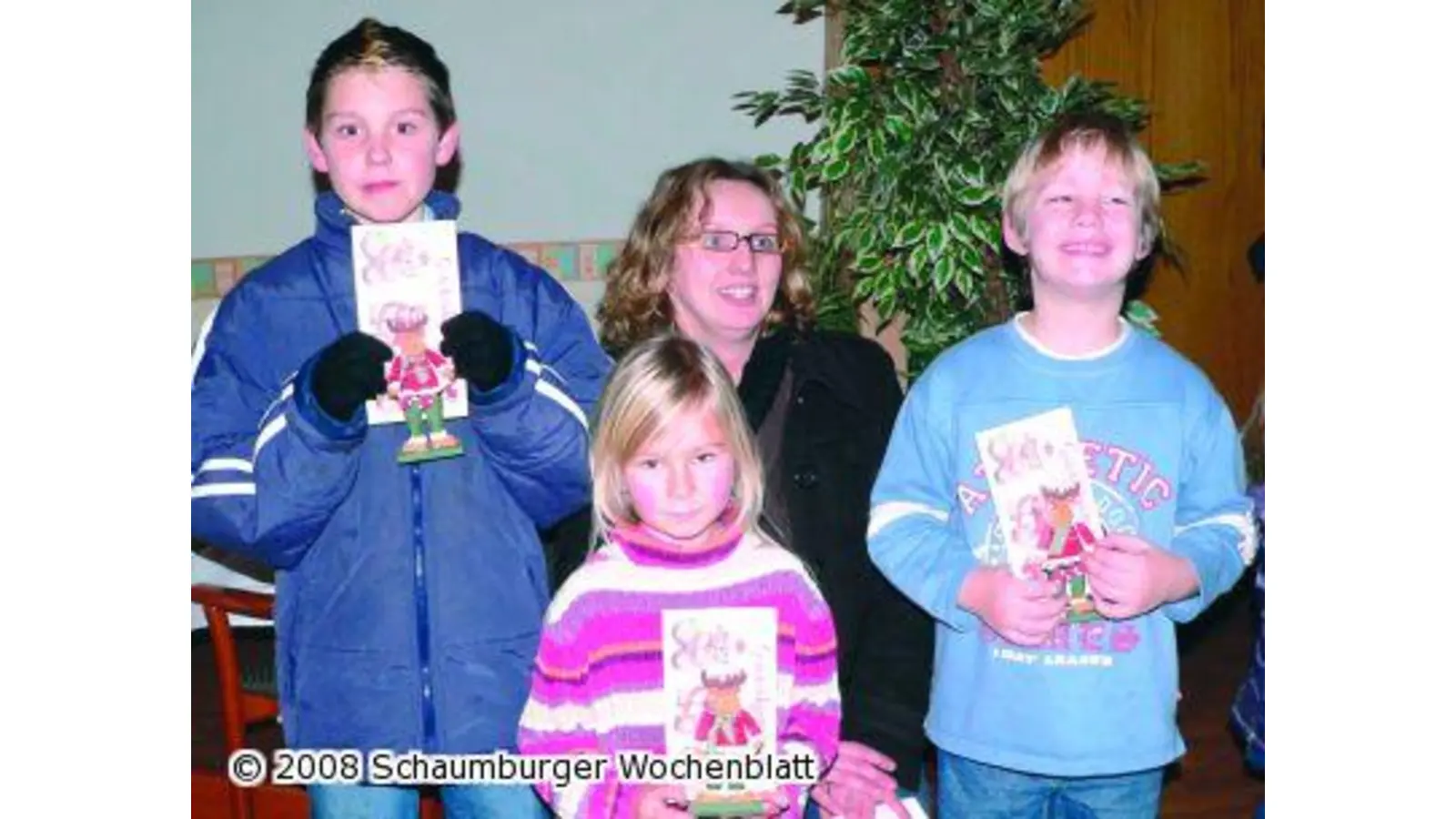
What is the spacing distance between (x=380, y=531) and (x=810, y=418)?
76 centimetres

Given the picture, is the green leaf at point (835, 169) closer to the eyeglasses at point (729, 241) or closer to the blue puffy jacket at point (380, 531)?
the eyeglasses at point (729, 241)

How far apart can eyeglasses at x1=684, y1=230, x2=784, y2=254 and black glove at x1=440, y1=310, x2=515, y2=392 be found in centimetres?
45

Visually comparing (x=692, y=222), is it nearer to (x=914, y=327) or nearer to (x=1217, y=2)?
(x=914, y=327)

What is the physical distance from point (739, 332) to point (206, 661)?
11.7 ft

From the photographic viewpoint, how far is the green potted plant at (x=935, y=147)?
363 centimetres

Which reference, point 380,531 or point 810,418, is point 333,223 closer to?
point 380,531

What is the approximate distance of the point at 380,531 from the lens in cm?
239

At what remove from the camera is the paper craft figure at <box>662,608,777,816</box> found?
2.21 meters

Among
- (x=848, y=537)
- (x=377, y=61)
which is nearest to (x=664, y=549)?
(x=848, y=537)

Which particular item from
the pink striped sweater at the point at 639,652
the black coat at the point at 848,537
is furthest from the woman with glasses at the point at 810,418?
the pink striped sweater at the point at 639,652

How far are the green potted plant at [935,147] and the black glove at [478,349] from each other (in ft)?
4.86

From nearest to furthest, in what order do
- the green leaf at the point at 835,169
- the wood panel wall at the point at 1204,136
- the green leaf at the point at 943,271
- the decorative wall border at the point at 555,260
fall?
the green leaf at the point at 943,271, the green leaf at the point at 835,169, the wood panel wall at the point at 1204,136, the decorative wall border at the point at 555,260

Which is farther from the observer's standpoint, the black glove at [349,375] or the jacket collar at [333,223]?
the jacket collar at [333,223]
